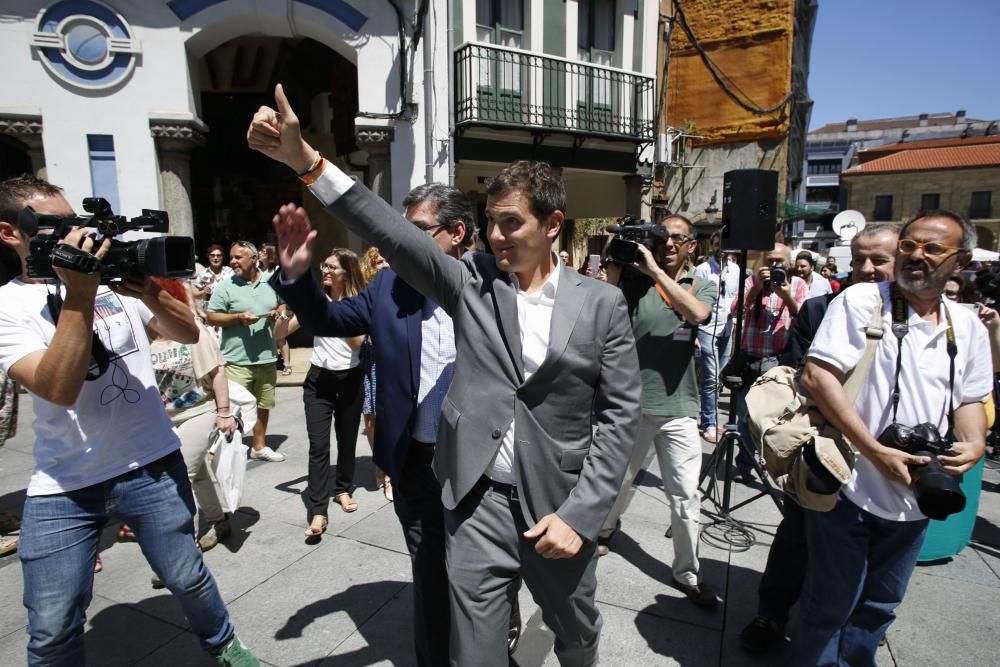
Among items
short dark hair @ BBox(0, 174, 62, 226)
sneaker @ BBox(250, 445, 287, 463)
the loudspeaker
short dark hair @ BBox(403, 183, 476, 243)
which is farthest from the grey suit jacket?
sneaker @ BBox(250, 445, 287, 463)

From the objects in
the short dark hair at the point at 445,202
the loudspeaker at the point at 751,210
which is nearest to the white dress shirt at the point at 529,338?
the short dark hair at the point at 445,202

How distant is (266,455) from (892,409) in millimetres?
4920

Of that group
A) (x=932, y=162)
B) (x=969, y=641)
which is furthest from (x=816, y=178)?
(x=969, y=641)

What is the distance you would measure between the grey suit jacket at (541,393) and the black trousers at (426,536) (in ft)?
1.11

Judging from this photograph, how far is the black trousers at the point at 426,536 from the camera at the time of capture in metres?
2.27

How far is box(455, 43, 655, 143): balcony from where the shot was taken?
1029 centimetres

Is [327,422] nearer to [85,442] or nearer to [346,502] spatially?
[346,502]

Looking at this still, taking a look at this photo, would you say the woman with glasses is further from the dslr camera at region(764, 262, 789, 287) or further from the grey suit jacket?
the dslr camera at region(764, 262, 789, 287)

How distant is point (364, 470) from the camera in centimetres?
516

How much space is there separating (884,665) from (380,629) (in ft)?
7.95

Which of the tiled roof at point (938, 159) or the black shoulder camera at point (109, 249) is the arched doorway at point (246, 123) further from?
the tiled roof at point (938, 159)

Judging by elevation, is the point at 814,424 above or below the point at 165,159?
below

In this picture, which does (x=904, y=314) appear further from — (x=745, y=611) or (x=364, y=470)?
(x=364, y=470)

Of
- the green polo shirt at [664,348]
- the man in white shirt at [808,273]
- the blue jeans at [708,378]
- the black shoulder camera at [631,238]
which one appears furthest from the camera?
the man in white shirt at [808,273]
